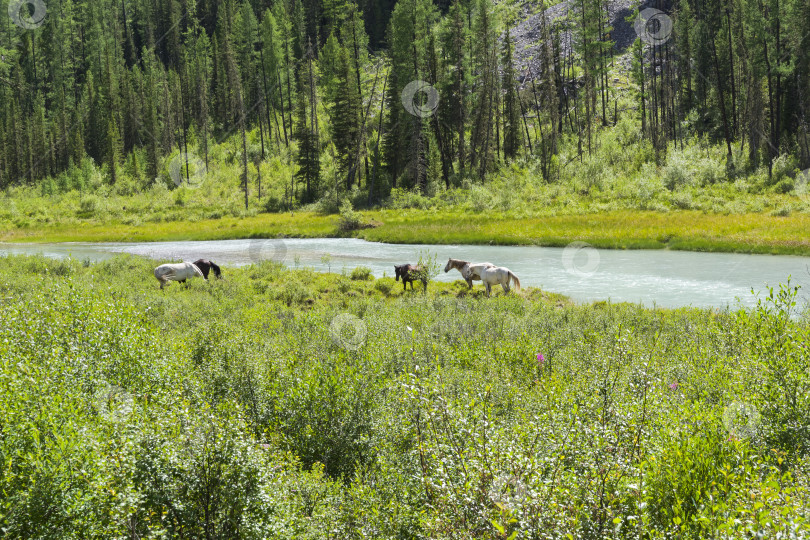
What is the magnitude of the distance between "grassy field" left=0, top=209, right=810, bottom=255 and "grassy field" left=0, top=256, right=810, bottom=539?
84.5ft

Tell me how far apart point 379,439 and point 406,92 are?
61.4m

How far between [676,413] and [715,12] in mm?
85854

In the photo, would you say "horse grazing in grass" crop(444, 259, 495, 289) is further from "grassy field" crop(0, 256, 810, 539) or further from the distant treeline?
the distant treeline

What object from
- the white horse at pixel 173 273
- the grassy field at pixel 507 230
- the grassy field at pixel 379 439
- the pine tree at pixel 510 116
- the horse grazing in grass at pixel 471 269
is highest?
the pine tree at pixel 510 116

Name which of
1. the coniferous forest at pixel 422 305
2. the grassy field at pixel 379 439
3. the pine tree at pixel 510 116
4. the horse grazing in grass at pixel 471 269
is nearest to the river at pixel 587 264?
the coniferous forest at pixel 422 305

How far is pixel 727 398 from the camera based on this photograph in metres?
6.70

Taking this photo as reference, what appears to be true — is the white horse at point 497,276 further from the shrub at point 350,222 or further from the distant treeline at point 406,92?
the distant treeline at point 406,92

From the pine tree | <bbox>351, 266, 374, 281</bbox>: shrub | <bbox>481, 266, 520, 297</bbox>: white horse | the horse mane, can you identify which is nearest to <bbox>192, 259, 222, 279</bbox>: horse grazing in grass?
the horse mane

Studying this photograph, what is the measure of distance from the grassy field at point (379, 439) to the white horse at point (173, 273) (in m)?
11.5

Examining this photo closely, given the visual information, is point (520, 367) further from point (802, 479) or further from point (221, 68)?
point (221, 68)

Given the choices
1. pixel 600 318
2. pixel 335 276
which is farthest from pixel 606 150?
pixel 600 318

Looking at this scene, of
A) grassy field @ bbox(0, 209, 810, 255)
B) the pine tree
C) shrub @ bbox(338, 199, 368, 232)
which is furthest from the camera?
the pine tree

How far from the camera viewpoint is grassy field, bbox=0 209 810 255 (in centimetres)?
3212

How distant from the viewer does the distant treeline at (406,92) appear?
59.7 metres
